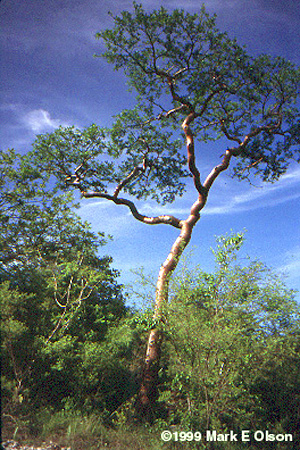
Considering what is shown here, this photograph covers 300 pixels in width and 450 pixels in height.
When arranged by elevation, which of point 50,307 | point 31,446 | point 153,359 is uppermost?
point 50,307

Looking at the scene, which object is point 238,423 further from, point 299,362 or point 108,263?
point 108,263

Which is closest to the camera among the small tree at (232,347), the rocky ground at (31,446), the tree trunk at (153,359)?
the rocky ground at (31,446)

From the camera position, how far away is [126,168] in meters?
15.3

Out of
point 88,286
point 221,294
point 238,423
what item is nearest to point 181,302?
point 221,294

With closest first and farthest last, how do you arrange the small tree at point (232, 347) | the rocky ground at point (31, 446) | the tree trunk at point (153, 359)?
the rocky ground at point (31, 446), the small tree at point (232, 347), the tree trunk at point (153, 359)

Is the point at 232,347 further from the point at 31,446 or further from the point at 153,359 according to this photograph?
the point at 31,446

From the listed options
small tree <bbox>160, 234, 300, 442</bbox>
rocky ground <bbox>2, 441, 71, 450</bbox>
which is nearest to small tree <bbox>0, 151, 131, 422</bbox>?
rocky ground <bbox>2, 441, 71, 450</bbox>

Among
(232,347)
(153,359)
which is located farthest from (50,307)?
(232,347)

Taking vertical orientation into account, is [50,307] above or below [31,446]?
above

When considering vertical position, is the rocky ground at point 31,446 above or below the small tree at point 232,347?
below

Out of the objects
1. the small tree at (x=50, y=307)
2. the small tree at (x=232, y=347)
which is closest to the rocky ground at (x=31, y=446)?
the small tree at (x=50, y=307)

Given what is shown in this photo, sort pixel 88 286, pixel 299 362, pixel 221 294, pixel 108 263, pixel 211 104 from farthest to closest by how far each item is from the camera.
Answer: pixel 211 104, pixel 108 263, pixel 88 286, pixel 299 362, pixel 221 294

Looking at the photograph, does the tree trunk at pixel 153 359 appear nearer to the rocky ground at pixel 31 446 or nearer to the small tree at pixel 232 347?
the small tree at pixel 232 347

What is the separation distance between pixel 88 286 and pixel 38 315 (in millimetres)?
1804
